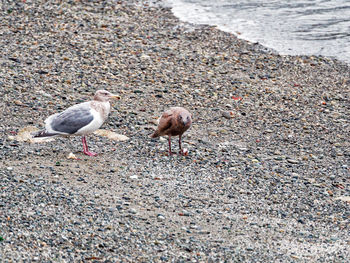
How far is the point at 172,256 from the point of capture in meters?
6.31

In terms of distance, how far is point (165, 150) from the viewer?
31.1 ft

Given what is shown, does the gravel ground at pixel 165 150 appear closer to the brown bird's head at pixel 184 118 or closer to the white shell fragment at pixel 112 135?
the white shell fragment at pixel 112 135

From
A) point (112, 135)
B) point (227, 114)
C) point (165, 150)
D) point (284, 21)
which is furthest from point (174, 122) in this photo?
point (284, 21)

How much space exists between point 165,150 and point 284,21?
11.4 meters

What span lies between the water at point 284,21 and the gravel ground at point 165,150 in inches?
53.3

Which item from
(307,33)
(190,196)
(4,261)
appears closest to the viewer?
(4,261)

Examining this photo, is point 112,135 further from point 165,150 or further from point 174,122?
point 174,122

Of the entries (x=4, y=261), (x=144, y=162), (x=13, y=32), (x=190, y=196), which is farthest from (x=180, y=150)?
(x=13, y=32)

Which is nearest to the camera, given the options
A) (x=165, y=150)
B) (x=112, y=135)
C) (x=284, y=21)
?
(x=165, y=150)

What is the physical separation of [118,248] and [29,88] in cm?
545

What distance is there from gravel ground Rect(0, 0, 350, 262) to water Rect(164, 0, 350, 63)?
1355 mm

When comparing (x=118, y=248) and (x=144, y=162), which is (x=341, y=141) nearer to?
(x=144, y=162)

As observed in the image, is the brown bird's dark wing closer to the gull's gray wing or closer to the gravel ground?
the gravel ground

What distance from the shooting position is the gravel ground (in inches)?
261
